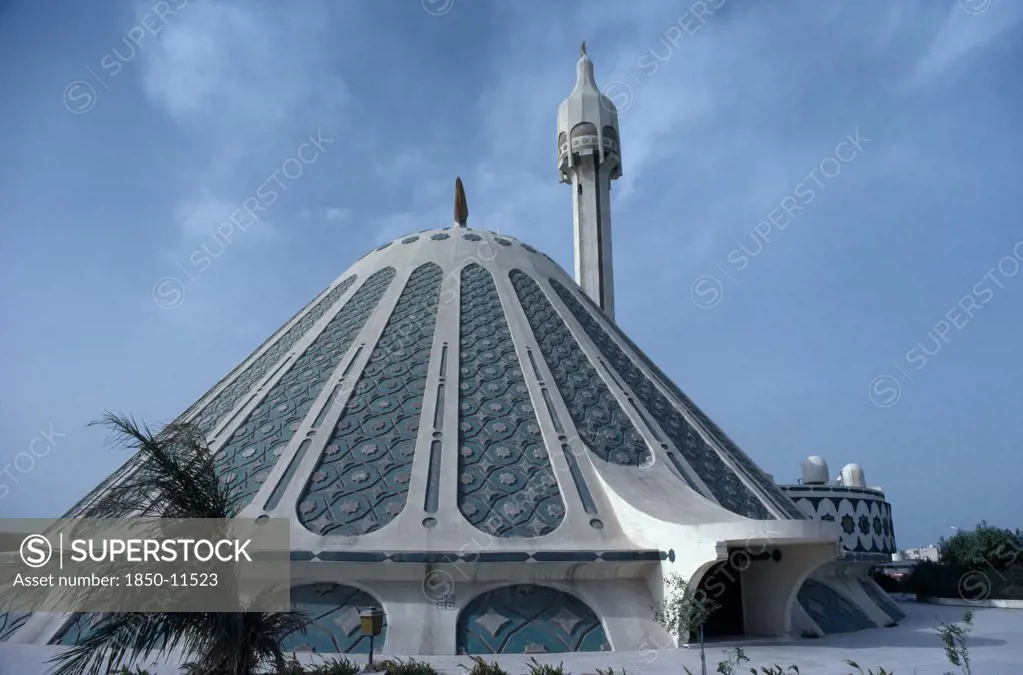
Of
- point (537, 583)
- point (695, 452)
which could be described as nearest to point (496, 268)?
point (695, 452)

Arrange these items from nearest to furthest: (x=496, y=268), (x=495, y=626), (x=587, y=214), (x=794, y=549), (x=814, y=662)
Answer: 1. (x=814, y=662)
2. (x=495, y=626)
3. (x=794, y=549)
4. (x=496, y=268)
5. (x=587, y=214)

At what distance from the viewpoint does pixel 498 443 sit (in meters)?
11.4

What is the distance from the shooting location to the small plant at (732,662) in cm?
658

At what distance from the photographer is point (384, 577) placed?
9.43 m

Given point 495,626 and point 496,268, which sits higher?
point 496,268

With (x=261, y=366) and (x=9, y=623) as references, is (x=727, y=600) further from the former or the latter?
Result: (x=9, y=623)

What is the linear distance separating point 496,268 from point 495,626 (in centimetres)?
822

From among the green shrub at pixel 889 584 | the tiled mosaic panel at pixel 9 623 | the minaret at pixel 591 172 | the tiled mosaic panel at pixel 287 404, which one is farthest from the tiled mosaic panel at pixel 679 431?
the green shrub at pixel 889 584

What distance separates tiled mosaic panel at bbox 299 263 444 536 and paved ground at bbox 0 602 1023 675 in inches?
93.9

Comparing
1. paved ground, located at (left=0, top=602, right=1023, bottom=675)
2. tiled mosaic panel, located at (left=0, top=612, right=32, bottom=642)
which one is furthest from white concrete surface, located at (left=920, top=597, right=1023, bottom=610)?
tiled mosaic panel, located at (left=0, top=612, right=32, bottom=642)

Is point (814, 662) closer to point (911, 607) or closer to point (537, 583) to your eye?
point (537, 583)

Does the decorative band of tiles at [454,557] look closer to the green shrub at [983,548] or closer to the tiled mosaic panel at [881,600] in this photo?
the tiled mosaic panel at [881,600]

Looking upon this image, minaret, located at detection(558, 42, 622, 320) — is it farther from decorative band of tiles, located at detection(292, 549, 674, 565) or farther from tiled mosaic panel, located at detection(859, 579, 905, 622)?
decorative band of tiles, located at detection(292, 549, 674, 565)

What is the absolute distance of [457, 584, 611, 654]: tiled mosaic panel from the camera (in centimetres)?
893
